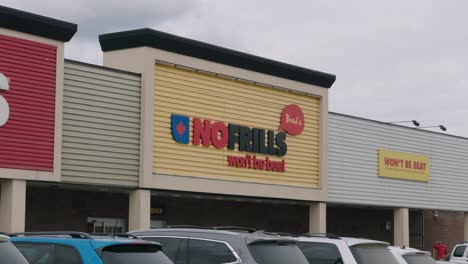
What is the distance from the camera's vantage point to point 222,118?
2848cm

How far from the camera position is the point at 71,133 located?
Answer: 24.1 metres

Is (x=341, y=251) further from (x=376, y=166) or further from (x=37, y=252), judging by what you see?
(x=376, y=166)

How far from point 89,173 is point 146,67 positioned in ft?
11.2

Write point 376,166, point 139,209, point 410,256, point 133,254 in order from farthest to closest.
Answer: point 376,166 < point 139,209 < point 410,256 < point 133,254

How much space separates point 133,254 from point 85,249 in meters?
0.66

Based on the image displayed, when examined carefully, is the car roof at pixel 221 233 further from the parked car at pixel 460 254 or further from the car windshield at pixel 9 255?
the parked car at pixel 460 254

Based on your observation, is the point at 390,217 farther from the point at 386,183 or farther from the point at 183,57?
the point at 183,57

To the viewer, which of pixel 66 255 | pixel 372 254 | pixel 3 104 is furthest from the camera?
pixel 3 104

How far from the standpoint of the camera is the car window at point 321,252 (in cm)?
1614

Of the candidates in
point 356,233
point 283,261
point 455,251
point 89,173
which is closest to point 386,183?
point 356,233

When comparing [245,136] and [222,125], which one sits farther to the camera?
[245,136]

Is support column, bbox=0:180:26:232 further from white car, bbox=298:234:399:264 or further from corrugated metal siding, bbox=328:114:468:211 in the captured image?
corrugated metal siding, bbox=328:114:468:211

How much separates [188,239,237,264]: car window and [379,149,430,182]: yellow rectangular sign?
73.9 feet

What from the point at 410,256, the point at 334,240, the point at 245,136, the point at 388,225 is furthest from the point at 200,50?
the point at 388,225
